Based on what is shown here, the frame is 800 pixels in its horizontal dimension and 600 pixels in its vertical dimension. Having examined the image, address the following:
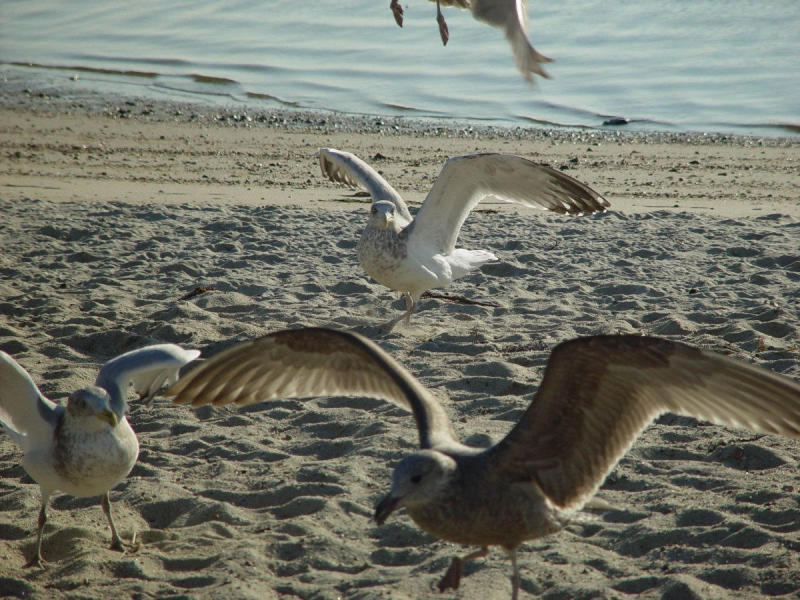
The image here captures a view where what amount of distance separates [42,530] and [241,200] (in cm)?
676

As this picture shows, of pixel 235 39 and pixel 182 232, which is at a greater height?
pixel 235 39

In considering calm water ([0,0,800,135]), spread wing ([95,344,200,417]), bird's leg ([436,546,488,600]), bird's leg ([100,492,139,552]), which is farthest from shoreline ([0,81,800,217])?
bird's leg ([436,546,488,600])

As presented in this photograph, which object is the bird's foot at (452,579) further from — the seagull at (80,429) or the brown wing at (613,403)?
the seagull at (80,429)

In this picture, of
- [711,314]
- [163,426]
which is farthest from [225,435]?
[711,314]

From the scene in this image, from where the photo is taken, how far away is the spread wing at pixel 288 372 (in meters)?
4.06

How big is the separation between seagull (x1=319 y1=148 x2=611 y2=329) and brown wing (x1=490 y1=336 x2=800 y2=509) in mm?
3149

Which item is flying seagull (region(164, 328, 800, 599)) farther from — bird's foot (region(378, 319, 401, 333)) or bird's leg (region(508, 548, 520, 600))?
bird's foot (region(378, 319, 401, 333))

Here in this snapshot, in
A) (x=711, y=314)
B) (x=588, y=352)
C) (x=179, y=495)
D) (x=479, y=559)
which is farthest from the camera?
(x=711, y=314)

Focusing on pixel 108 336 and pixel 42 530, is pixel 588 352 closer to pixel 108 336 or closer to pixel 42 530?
pixel 42 530

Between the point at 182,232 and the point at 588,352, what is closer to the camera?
the point at 588,352

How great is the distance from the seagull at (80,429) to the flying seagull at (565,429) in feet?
3.94

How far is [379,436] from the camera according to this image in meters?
5.00

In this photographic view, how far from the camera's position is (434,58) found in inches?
838

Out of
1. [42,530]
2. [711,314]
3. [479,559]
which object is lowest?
[42,530]
